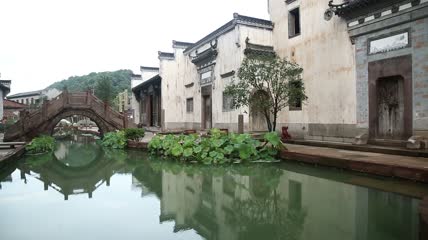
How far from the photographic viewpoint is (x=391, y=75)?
Answer: 9766 millimetres

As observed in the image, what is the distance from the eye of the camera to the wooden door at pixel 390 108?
9.75 metres

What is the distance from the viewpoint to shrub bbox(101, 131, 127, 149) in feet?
52.3

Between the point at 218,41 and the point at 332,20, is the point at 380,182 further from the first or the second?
the point at 218,41

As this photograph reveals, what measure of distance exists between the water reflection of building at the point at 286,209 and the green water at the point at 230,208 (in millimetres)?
12

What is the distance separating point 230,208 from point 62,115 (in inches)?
623

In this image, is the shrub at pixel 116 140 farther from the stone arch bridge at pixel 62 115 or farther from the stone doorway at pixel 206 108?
the stone doorway at pixel 206 108

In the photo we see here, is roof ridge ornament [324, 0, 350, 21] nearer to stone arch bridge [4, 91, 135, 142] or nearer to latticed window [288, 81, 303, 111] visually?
latticed window [288, 81, 303, 111]

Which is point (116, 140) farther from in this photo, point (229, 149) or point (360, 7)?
point (360, 7)

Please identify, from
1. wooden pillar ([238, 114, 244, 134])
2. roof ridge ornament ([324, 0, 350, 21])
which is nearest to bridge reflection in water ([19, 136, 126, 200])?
wooden pillar ([238, 114, 244, 134])

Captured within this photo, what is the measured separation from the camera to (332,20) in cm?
1200

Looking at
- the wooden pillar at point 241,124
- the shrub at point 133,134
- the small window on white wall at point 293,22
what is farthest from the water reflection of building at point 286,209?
the shrub at point 133,134

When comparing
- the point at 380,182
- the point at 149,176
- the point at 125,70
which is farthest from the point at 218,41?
the point at 125,70

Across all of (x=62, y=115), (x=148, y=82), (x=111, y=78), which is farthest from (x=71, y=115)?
(x=111, y=78)

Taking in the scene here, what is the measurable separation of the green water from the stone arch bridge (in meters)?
8.18
